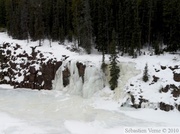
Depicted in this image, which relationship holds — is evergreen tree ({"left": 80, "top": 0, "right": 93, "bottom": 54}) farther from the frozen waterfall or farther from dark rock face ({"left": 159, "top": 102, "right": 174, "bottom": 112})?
dark rock face ({"left": 159, "top": 102, "right": 174, "bottom": 112})

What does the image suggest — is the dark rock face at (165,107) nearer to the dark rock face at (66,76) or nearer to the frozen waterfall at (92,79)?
the frozen waterfall at (92,79)

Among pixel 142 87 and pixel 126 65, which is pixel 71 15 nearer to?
pixel 126 65

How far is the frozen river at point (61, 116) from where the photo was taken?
22328mm

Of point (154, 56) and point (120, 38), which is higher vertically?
point (120, 38)

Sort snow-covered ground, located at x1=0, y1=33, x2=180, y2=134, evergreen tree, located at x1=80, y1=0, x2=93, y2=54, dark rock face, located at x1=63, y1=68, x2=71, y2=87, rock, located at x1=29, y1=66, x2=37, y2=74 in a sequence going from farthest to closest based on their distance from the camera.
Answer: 1. evergreen tree, located at x1=80, y1=0, x2=93, y2=54
2. rock, located at x1=29, y1=66, x2=37, y2=74
3. dark rock face, located at x1=63, y1=68, x2=71, y2=87
4. snow-covered ground, located at x1=0, y1=33, x2=180, y2=134

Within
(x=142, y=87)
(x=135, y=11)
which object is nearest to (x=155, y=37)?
(x=135, y=11)

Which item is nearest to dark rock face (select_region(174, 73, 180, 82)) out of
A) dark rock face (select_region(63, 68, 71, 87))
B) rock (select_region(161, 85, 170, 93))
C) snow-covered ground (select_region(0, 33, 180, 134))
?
snow-covered ground (select_region(0, 33, 180, 134))

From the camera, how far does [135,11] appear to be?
3619 centimetres

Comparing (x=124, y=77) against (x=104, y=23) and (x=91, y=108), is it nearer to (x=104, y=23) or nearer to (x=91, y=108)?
(x=91, y=108)

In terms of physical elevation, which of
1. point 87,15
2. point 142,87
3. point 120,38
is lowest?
point 142,87

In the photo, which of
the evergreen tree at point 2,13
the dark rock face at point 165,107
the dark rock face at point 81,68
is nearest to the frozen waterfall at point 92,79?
the dark rock face at point 81,68

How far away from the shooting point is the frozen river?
22.3 meters

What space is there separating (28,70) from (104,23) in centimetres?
1315

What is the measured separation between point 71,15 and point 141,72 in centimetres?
1979
